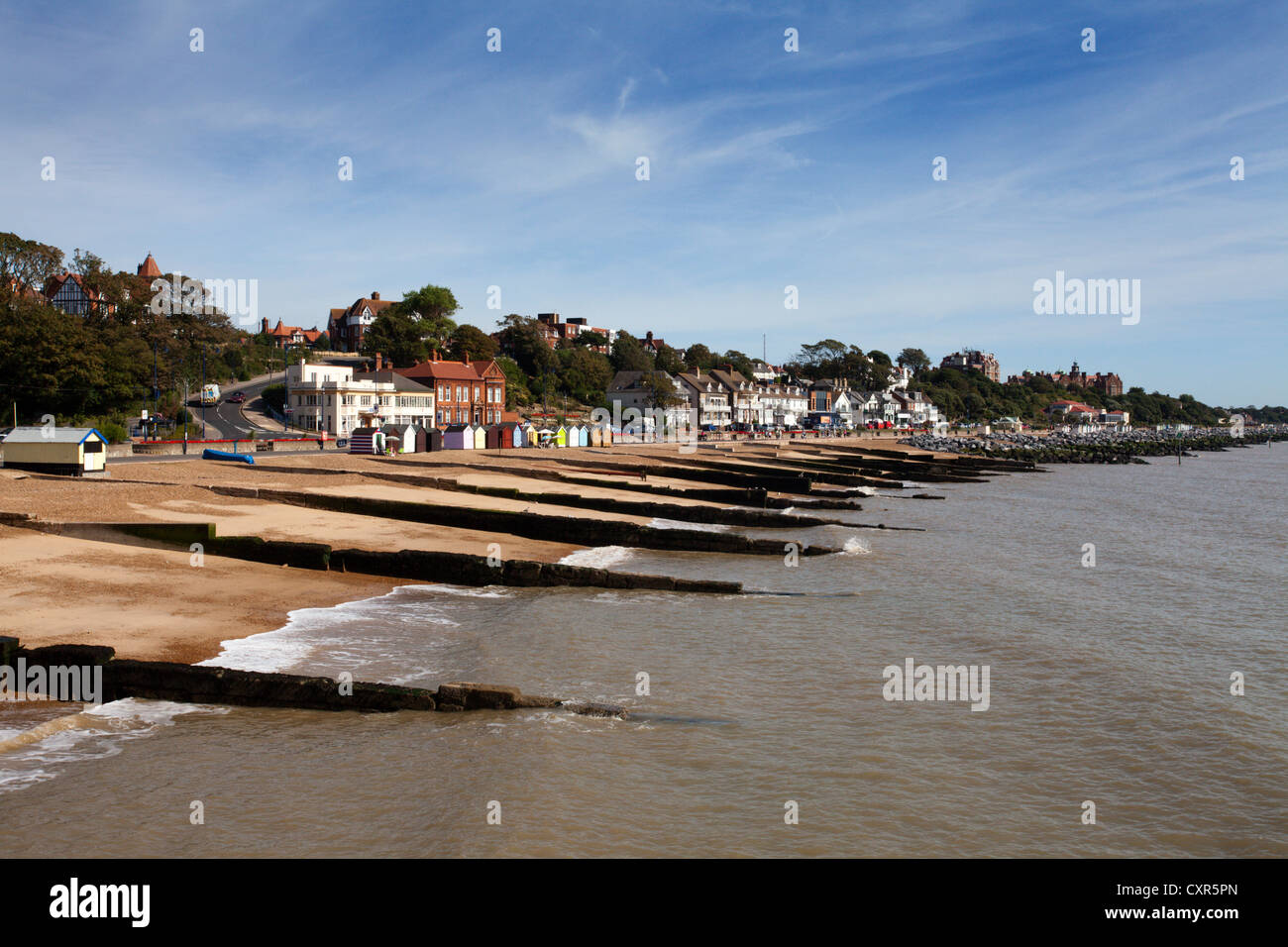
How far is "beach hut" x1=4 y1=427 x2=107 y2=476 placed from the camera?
29188 millimetres

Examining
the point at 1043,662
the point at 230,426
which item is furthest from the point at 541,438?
the point at 1043,662

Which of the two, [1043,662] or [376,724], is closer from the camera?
[376,724]

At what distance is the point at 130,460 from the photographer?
36719 mm

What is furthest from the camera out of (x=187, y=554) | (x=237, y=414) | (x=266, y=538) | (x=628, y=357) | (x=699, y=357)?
(x=699, y=357)

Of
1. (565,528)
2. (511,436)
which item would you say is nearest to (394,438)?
(511,436)

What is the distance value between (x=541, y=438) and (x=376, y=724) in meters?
54.5

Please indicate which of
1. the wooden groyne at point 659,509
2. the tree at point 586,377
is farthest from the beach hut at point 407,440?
the tree at point 586,377

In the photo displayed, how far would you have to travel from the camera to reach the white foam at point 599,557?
22059 millimetres

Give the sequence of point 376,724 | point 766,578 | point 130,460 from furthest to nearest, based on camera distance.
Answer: point 130,460, point 766,578, point 376,724

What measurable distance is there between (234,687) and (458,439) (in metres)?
44.6

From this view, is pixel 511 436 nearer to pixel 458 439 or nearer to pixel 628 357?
pixel 458 439

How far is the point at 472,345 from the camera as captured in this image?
104 m
